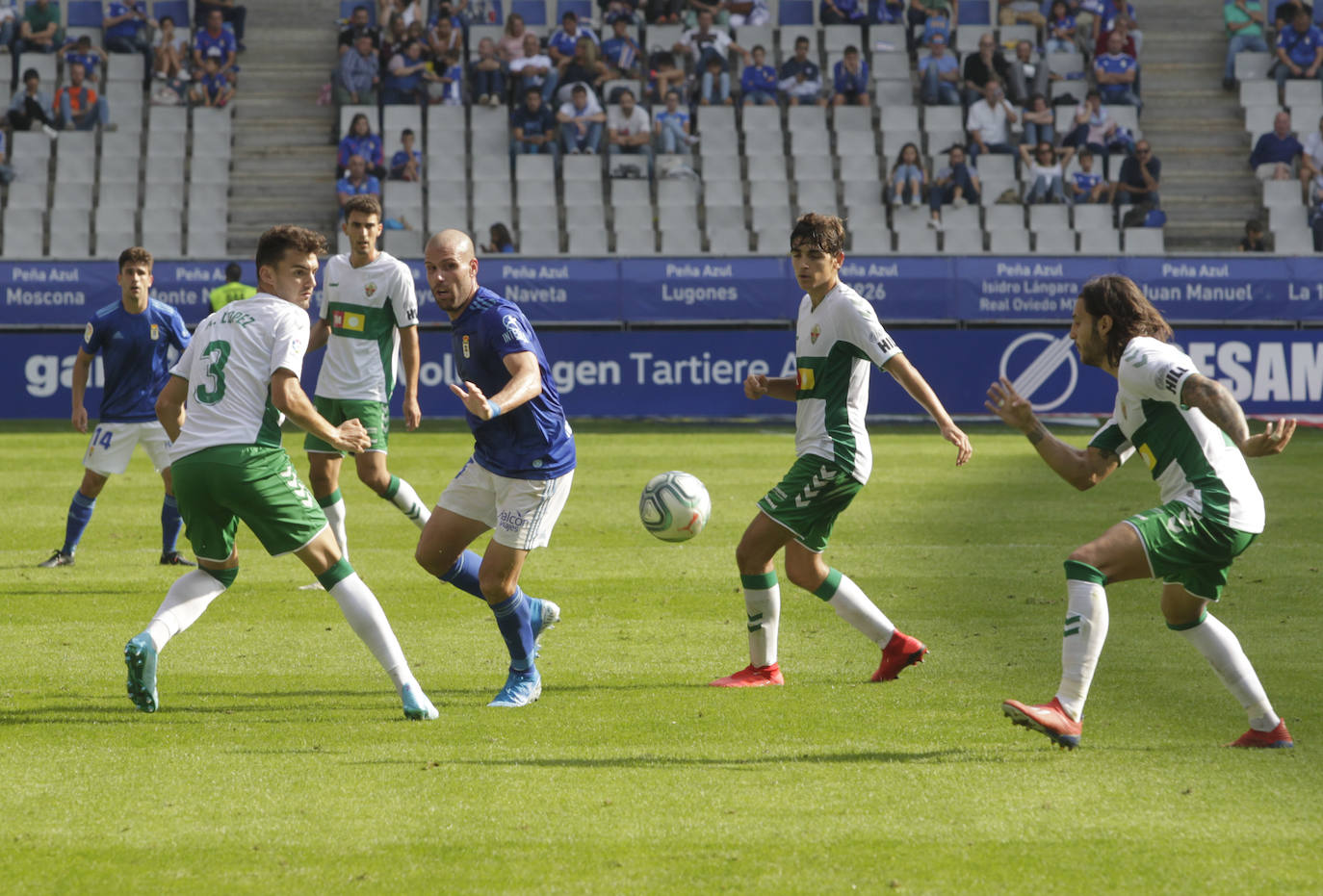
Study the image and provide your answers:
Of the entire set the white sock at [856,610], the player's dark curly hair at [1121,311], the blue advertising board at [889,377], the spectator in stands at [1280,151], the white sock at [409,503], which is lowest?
the blue advertising board at [889,377]

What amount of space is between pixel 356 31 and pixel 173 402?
70.8 feet

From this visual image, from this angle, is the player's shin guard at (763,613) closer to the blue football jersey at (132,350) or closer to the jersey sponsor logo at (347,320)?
the jersey sponsor logo at (347,320)

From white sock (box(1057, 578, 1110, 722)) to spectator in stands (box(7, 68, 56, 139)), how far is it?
78.9 feet

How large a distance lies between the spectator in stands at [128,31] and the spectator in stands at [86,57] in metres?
0.38

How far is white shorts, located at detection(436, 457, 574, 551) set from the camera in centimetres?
648

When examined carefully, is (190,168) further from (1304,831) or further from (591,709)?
(1304,831)

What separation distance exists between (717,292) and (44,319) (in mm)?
9115

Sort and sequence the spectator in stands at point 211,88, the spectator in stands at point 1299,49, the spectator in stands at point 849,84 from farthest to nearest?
the spectator in stands at point 1299,49 → the spectator in stands at point 849,84 → the spectator in stands at point 211,88

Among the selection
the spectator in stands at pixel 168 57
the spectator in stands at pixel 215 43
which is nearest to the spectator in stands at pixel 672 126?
the spectator in stands at pixel 215 43

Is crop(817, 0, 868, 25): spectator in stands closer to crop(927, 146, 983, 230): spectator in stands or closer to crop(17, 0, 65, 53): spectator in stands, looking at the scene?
crop(927, 146, 983, 230): spectator in stands

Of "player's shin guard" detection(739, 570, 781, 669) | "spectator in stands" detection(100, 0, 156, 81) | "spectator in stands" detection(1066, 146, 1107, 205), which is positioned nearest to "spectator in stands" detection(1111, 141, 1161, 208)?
"spectator in stands" detection(1066, 146, 1107, 205)

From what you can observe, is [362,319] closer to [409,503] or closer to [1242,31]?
[409,503]

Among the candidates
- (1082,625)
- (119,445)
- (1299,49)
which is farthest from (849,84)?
(1082,625)

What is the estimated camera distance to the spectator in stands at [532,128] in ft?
84.7
